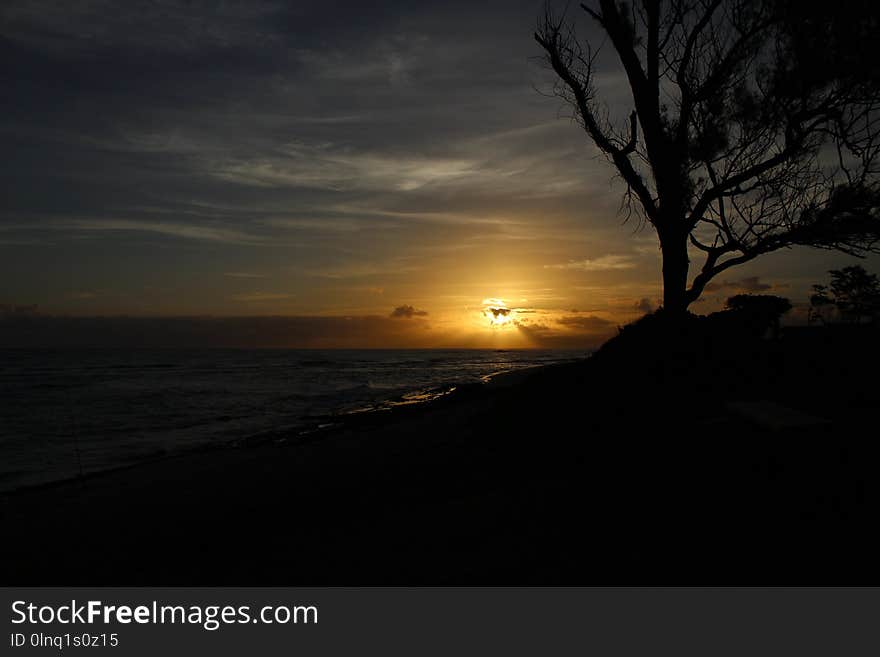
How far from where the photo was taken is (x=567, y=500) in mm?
6039

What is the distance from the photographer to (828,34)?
377 inches

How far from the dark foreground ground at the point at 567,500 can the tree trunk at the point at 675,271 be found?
1238mm

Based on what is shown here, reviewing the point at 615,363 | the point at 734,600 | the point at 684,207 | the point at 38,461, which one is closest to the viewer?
the point at 734,600

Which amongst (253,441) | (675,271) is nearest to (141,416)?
(253,441)

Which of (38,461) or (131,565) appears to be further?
(38,461)

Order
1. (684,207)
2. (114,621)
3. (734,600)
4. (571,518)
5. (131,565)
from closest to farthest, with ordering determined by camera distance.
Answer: (734,600) → (114,621) → (571,518) → (131,565) → (684,207)

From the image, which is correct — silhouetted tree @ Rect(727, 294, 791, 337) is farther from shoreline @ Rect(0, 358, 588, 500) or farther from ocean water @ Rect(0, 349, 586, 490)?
ocean water @ Rect(0, 349, 586, 490)

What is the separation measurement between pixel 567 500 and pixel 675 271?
6.24 metres

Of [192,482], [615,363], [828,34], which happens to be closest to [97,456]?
[192,482]

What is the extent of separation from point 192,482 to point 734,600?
8955mm

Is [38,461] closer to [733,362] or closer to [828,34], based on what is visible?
[733,362]

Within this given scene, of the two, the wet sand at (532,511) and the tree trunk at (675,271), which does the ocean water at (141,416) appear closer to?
the wet sand at (532,511)

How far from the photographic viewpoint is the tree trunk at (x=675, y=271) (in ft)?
34.8

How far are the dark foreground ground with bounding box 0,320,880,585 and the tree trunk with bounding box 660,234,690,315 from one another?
1.24 meters
